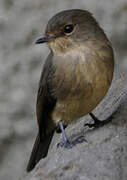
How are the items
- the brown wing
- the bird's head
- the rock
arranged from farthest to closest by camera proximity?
1. the brown wing
2. the bird's head
3. the rock

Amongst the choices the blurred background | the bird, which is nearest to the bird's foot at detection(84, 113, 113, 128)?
the bird

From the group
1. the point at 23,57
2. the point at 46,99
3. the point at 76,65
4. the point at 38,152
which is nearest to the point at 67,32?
the point at 76,65

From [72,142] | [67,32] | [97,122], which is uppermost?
[67,32]

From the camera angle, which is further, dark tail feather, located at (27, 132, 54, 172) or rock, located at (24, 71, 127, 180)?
dark tail feather, located at (27, 132, 54, 172)

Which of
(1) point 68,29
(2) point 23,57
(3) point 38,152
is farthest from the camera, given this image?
(2) point 23,57

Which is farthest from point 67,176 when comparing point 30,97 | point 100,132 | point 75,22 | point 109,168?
point 30,97

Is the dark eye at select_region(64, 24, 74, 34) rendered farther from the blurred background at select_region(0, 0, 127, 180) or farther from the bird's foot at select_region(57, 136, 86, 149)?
the blurred background at select_region(0, 0, 127, 180)

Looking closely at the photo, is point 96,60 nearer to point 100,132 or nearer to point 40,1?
point 100,132

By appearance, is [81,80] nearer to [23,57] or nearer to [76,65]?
[76,65]
